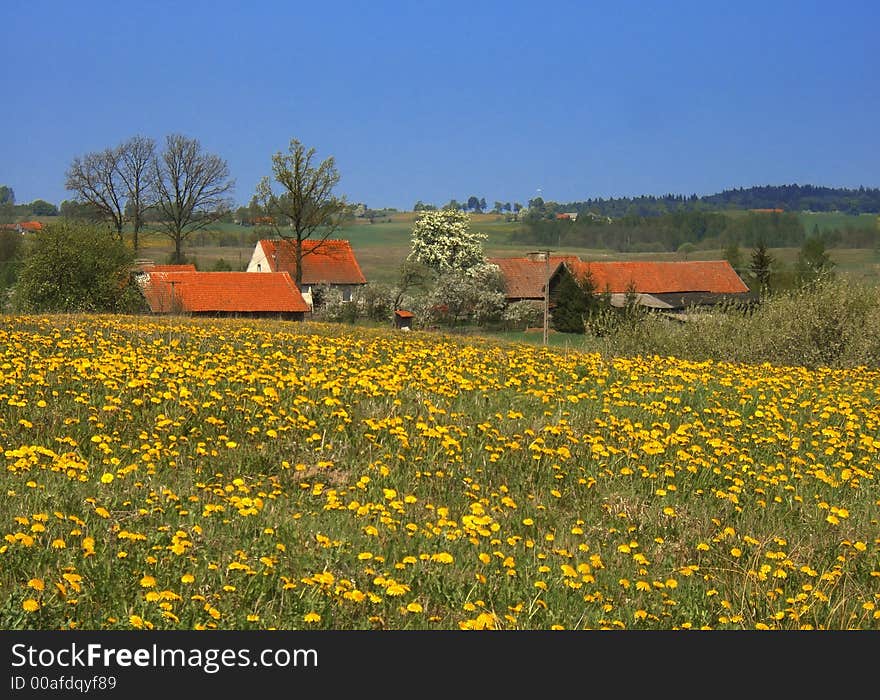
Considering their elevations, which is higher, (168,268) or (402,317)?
(168,268)

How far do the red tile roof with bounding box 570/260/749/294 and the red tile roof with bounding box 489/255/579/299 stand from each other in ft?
Answer: 17.5

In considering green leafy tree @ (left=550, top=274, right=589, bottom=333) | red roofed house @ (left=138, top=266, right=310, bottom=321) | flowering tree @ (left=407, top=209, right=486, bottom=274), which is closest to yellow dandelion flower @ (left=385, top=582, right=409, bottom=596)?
red roofed house @ (left=138, top=266, right=310, bottom=321)

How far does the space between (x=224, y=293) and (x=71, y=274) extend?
12218 mm

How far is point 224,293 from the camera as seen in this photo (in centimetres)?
6147

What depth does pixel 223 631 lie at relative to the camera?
5496mm

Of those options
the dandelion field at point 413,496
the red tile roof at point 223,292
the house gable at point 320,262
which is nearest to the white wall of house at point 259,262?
the house gable at point 320,262

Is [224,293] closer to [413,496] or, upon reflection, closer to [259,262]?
[259,262]

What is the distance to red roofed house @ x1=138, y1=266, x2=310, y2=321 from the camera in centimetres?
5969

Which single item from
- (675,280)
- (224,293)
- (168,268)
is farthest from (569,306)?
(168,268)

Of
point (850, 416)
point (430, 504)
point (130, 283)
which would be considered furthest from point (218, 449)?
point (130, 283)

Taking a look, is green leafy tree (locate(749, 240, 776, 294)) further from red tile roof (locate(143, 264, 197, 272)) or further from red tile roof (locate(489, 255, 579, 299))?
red tile roof (locate(143, 264, 197, 272))

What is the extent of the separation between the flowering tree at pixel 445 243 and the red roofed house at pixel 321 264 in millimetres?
5874

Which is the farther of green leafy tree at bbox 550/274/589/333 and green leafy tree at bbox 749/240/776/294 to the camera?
green leafy tree at bbox 749/240/776/294

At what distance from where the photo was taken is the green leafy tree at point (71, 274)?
50.1 m
